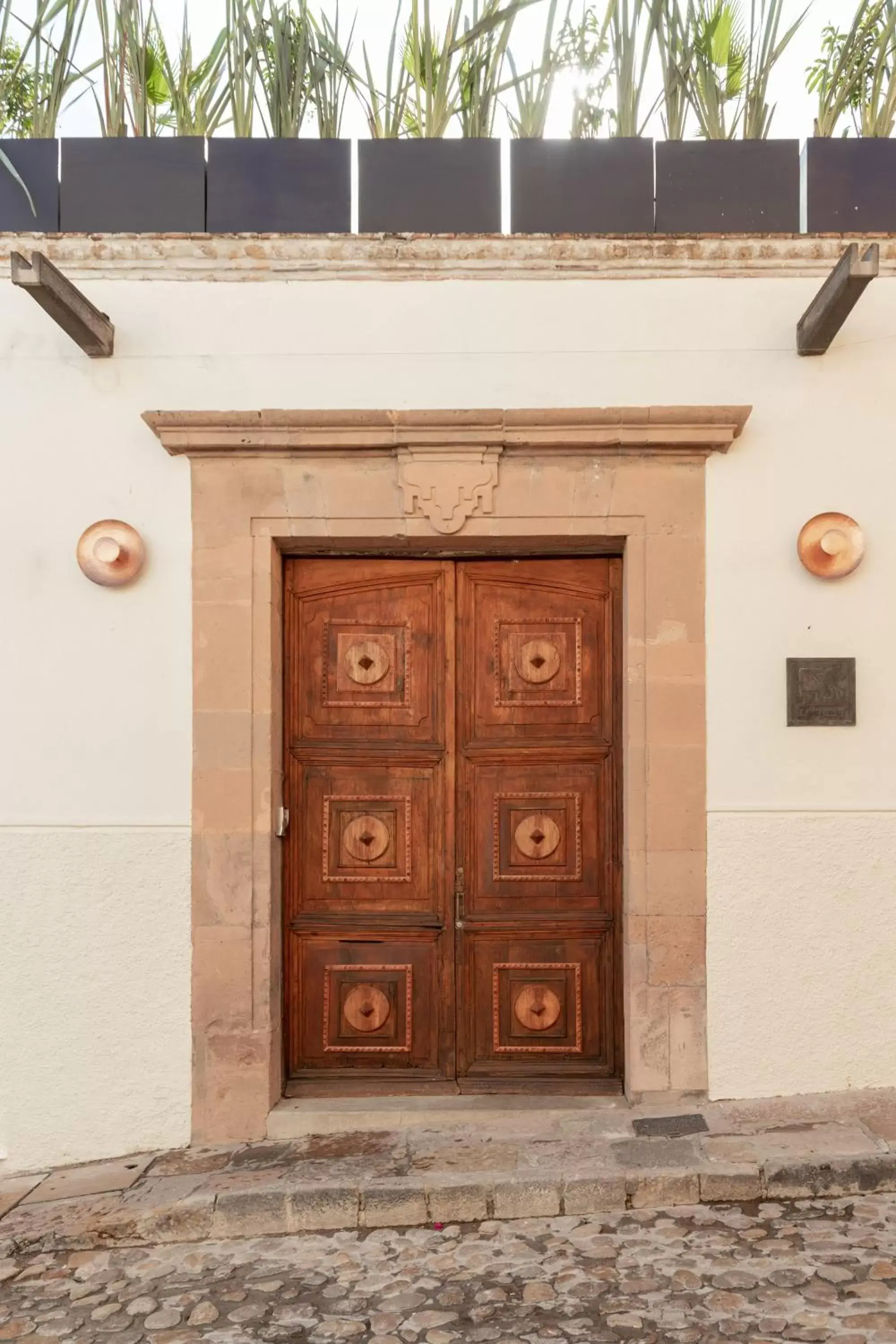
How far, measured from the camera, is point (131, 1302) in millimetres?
3162

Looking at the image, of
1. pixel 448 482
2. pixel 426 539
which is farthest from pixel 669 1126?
pixel 448 482

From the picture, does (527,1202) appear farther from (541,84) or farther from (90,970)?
(541,84)

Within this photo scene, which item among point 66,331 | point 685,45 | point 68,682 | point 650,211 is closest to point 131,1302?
point 68,682

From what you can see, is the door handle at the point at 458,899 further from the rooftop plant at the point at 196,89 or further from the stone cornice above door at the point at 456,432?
the rooftop plant at the point at 196,89

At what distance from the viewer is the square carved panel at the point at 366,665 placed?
14.1 ft

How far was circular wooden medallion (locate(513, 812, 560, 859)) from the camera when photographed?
4.30 metres

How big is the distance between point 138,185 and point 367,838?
2.71 metres

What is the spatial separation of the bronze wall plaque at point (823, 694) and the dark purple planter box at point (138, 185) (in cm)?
290

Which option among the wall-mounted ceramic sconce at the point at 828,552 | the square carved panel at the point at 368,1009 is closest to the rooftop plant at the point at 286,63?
the wall-mounted ceramic sconce at the point at 828,552

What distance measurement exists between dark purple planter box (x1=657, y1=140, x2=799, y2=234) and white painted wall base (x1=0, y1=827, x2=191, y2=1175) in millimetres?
3085

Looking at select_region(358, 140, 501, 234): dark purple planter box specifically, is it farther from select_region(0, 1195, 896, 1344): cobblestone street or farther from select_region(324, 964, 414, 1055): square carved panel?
select_region(0, 1195, 896, 1344): cobblestone street

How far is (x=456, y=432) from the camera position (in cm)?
407

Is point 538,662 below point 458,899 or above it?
above

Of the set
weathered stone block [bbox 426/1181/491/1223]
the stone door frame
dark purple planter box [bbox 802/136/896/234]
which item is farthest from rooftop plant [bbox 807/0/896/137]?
weathered stone block [bbox 426/1181/491/1223]
